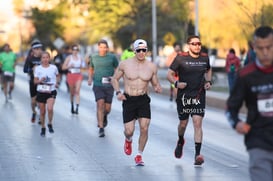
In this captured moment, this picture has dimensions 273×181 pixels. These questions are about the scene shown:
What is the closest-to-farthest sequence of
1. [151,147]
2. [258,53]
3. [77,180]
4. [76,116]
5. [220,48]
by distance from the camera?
[258,53] → [77,180] → [151,147] → [76,116] → [220,48]

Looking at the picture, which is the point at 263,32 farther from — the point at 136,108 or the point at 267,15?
the point at 267,15

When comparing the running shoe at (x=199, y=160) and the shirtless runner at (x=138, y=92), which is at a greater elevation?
the shirtless runner at (x=138, y=92)

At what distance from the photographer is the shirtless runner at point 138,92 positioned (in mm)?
11711

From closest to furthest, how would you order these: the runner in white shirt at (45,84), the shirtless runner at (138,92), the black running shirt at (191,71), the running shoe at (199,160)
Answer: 1. the running shoe at (199,160)
2. the black running shirt at (191,71)
3. the shirtless runner at (138,92)
4. the runner in white shirt at (45,84)

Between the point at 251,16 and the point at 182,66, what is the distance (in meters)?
14.6

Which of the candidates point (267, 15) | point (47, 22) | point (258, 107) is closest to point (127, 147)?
point (258, 107)

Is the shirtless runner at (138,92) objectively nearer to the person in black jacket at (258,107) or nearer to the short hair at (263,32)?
the person in black jacket at (258,107)

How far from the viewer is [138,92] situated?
1178cm

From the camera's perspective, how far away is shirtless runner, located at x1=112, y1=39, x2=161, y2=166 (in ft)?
38.4

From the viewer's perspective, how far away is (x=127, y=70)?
1182cm

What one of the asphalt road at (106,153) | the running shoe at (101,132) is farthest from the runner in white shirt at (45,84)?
the running shoe at (101,132)

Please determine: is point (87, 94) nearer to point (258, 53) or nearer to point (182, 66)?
point (182, 66)

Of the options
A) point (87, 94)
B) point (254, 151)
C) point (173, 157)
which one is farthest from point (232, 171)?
point (87, 94)

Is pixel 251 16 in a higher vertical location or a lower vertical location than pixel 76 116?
higher
